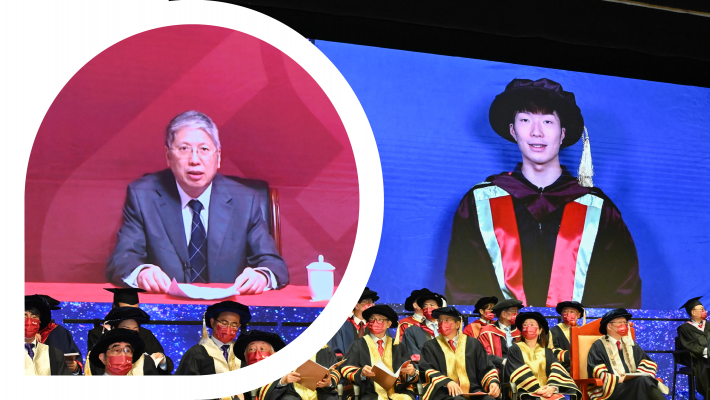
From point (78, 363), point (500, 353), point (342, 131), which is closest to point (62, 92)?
point (342, 131)

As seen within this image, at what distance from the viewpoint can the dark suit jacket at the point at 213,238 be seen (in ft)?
2.59

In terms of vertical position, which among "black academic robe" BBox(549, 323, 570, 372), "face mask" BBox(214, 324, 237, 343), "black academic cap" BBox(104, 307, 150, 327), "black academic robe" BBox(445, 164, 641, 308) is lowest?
"black academic robe" BBox(549, 323, 570, 372)

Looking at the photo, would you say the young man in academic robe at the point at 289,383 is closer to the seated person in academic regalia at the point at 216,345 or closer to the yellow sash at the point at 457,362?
the seated person in academic regalia at the point at 216,345

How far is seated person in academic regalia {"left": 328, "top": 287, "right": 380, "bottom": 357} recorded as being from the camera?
185 inches

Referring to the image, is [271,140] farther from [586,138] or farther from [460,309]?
[586,138]

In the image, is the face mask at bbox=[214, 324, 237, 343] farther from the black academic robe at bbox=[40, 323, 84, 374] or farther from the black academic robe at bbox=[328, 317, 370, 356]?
the black academic robe at bbox=[328, 317, 370, 356]

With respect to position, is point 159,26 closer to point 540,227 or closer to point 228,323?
point 228,323

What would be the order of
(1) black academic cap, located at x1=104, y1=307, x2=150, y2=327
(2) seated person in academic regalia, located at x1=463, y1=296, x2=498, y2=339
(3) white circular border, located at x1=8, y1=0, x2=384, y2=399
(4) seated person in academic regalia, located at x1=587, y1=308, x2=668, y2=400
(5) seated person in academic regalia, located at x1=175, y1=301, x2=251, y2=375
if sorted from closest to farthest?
1. (3) white circular border, located at x1=8, y1=0, x2=384, y2=399
2. (1) black academic cap, located at x1=104, y1=307, x2=150, y2=327
3. (5) seated person in academic regalia, located at x1=175, y1=301, x2=251, y2=375
4. (4) seated person in academic regalia, located at x1=587, y1=308, x2=668, y2=400
5. (2) seated person in academic regalia, located at x1=463, y1=296, x2=498, y2=339

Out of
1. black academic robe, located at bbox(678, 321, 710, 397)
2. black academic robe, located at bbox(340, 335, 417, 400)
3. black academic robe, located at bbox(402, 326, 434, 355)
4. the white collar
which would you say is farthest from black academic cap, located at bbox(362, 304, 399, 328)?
the white collar

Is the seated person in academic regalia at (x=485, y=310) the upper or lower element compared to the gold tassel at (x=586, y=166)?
lower

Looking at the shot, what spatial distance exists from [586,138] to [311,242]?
17.9ft

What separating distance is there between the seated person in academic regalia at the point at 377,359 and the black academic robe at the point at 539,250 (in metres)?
0.93

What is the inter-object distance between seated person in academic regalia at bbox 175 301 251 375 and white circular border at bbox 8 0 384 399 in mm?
3136

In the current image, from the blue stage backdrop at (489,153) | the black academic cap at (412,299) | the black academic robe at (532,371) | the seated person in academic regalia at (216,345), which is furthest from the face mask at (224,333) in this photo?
the black academic robe at (532,371)
